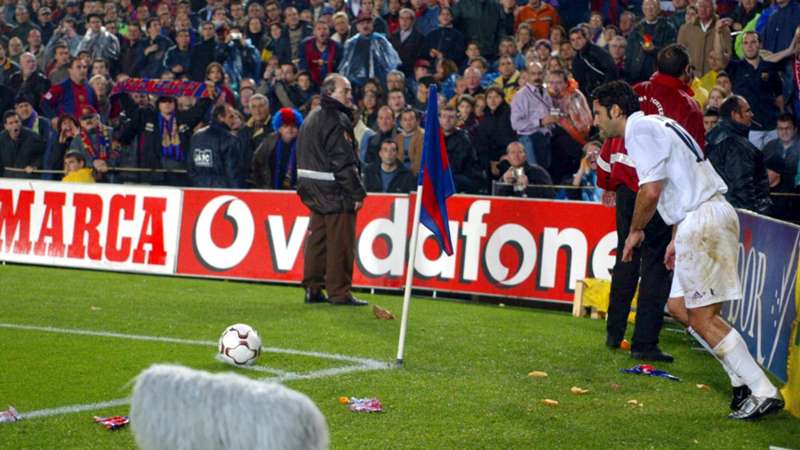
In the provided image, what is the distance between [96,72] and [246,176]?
540 cm

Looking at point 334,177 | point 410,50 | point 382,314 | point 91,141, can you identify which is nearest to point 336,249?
point 334,177

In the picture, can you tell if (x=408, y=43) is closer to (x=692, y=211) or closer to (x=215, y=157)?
(x=215, y=157)

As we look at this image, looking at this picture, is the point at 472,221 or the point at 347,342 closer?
the point at 347,342

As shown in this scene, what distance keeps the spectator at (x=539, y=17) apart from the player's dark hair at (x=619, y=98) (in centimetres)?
1060

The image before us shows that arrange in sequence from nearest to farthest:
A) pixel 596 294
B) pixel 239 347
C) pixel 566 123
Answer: pixel 239 347 → pixel 596 294 → pixel 566 123

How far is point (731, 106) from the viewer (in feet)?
45.8

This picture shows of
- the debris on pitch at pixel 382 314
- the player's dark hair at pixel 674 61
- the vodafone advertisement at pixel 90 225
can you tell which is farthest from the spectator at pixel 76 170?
the player's dark hair at pixel 674 61

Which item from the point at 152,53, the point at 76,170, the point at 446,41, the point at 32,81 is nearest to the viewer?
the point at 76,170

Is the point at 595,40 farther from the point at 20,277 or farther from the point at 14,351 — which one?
the point at 14,351

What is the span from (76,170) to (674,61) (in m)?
11.5

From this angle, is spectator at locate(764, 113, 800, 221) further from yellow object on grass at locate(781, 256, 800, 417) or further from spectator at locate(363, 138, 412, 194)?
yellow object on grass at locate(781, 256, 800, 417)

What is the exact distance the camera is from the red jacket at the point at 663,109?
10.8m

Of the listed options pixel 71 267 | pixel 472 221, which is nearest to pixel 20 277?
pixel 71 267

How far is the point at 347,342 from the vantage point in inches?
446
